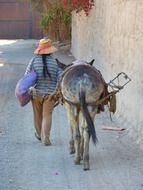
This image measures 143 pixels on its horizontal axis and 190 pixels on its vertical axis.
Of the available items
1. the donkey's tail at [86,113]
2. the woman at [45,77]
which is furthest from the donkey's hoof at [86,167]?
the woman at [45,77]

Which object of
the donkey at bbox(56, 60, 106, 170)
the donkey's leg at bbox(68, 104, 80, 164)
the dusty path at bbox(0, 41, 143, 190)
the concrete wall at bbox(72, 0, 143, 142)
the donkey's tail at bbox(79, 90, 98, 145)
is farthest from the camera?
the concrete wall at bbox(72, 0, 143, 142)

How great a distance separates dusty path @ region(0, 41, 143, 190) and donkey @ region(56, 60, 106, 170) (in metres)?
0.30

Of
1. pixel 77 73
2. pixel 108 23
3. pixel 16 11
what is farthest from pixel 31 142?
pixel 16 11

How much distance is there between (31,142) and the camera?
980cm

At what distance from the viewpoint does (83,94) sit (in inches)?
310

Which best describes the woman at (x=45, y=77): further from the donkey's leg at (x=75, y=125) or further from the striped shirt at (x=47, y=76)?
the donkey's leg at (x=75, y=125)

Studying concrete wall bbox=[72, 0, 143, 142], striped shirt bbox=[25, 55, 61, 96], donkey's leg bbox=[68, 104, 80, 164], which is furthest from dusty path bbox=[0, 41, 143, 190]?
striped shirt bbox=[25, 55, 61, 96]

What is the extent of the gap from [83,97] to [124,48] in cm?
385

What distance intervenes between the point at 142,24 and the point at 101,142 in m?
2.02

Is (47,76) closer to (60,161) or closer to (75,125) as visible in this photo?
(75,125)

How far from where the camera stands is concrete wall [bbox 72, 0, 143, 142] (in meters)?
9.94

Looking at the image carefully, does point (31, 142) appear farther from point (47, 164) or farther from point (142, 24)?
point (142, 24)

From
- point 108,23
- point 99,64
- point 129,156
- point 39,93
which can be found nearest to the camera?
point 129,156

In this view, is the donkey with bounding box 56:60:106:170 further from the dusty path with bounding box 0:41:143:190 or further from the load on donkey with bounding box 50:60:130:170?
the dusty path with bounding box 0:41:143:190
